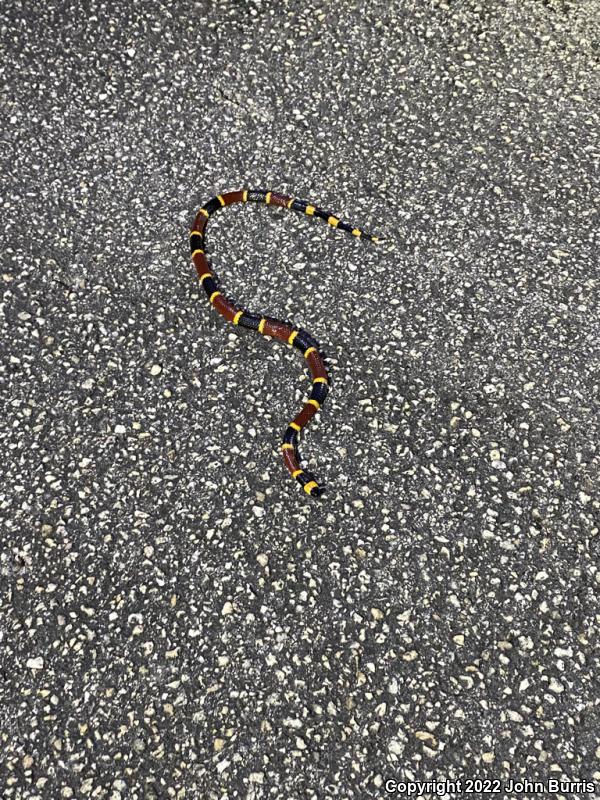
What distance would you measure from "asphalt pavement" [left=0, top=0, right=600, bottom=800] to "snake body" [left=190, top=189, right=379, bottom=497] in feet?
0.23

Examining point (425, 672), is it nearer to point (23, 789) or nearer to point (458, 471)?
point (458, 471)

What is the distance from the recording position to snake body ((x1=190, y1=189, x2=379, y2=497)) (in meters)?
3.96

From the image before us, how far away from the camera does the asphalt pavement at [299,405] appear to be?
3219 mm

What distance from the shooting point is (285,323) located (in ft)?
14.7

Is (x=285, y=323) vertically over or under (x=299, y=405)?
over

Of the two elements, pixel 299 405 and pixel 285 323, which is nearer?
pixel 299 405

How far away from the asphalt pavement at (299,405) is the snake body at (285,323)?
2.7 inches

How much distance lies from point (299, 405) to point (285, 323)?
0.55m

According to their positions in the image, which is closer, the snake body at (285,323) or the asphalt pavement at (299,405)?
the asphalt pavement at (299,405)

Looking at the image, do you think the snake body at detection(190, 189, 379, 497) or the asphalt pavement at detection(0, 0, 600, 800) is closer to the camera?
the asphalt pavement at detection(0, 0, 600, 800)

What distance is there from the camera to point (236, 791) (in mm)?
3061

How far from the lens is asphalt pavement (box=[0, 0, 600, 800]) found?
10.6 feet

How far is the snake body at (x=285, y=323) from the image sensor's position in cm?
396

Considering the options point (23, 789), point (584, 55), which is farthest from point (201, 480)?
point (584, 55)
